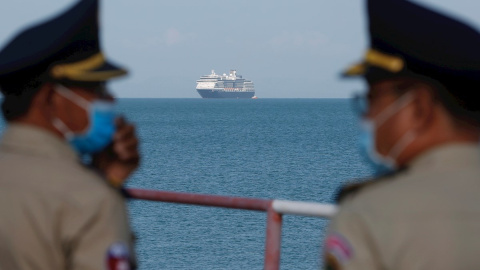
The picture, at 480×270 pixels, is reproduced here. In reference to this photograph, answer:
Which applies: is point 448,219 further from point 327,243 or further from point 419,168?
point 327,243

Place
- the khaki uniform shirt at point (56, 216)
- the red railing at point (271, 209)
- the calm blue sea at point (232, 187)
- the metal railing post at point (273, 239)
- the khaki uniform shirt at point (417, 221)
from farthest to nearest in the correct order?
1. the calm blue sea at point (232, 187)
2. the metal railing post at point (273, 239)
3. the red railing at point (271, 209)
4. the khaki uniform shirt at point (56, 216)
5. the khaki uniform shirt at point (417, 221)

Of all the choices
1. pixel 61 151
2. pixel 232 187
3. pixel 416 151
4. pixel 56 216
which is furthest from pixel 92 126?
pixel 232 187

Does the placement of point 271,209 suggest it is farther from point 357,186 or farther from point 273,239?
point 357,186

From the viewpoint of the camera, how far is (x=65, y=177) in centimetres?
237

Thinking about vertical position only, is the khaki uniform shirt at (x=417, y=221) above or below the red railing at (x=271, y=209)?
above

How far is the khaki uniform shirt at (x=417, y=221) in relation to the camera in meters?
1.96

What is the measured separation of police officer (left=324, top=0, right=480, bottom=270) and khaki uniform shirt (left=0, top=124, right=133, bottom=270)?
58 centimetres

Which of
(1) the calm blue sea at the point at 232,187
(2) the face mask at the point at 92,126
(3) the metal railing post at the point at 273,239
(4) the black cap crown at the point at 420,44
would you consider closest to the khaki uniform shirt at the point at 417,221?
(4) the black cap crown at the point at 420,44

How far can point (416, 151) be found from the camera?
2.09 m

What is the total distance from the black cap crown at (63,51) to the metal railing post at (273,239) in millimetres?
1730

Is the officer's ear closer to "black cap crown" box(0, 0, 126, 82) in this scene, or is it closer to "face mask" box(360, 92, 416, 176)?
"face mask" box(360, 92, 416, 176)

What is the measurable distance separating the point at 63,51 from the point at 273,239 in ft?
6.35

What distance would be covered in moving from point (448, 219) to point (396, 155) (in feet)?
0.69

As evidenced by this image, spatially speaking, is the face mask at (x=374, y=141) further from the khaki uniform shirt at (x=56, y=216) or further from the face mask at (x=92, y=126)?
the face mask at (x=92, y=126)
